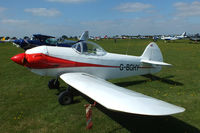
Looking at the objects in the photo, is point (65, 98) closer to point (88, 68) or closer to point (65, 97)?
point (65, 97)

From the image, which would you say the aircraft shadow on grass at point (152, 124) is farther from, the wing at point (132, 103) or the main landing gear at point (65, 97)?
the main landing gear at point (65, 97)

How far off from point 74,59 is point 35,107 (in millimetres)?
2178

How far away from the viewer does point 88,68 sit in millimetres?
6020

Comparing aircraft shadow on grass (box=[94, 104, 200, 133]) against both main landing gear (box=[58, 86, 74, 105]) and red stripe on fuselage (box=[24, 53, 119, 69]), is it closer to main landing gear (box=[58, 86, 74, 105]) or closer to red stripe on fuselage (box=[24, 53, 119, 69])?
main landing gear (box=[58, 86, 74, 105])

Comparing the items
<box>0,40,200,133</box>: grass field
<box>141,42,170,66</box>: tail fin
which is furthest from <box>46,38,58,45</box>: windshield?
<box>141,42,170,66</box>: tail fin

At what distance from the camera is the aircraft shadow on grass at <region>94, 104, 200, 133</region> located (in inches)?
150

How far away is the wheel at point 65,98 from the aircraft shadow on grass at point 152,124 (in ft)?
5.07

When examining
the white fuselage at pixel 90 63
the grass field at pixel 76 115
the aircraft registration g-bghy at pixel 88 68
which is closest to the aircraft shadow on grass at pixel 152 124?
the grass field at pixel 76 115

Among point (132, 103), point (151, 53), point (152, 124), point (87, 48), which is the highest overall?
point (87, 48)

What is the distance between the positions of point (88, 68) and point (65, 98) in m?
1.49

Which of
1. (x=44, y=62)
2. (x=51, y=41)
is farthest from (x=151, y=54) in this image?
(x=51, y=41)

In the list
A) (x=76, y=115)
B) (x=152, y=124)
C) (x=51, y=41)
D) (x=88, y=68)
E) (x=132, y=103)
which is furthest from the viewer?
(x=51, y=41)

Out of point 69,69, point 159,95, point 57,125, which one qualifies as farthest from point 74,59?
point 159,95

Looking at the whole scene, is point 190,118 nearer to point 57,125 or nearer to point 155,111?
point 155,111
